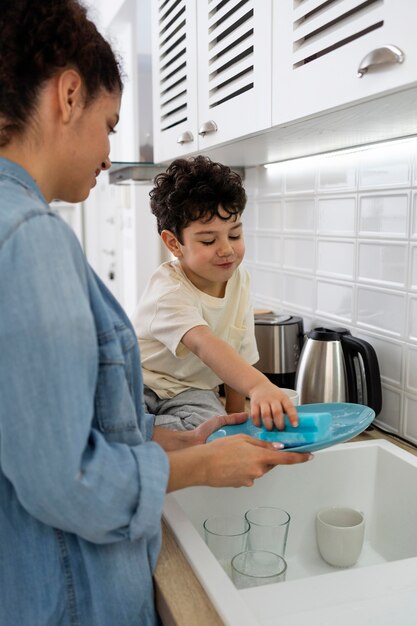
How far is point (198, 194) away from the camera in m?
1.25

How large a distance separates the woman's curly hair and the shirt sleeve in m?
0.13

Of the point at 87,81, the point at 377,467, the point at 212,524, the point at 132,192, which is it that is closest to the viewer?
the point at 87,81

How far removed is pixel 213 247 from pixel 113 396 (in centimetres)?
68

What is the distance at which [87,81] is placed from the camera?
63cm

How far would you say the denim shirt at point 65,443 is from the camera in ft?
1.73

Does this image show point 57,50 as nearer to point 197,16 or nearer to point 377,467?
point 197,16

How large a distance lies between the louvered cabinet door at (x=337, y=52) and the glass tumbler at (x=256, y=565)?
678 millimetres

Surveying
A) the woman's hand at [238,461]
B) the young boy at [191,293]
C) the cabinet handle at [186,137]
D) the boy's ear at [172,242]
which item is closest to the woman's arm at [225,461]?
the woman's hand at [238,461]

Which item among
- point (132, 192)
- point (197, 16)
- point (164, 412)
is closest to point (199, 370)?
point (164, 412)

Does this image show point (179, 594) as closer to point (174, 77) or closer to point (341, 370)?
point (341, 370)

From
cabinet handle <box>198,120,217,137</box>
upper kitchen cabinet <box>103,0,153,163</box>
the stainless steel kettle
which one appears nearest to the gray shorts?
the stainless steel kettle

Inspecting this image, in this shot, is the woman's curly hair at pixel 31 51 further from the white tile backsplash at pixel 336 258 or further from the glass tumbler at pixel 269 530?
the white tile backsplash at pixel 336 258

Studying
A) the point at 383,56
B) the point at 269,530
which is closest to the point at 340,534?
→ the point at 269,530

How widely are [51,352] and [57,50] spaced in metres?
0.31
